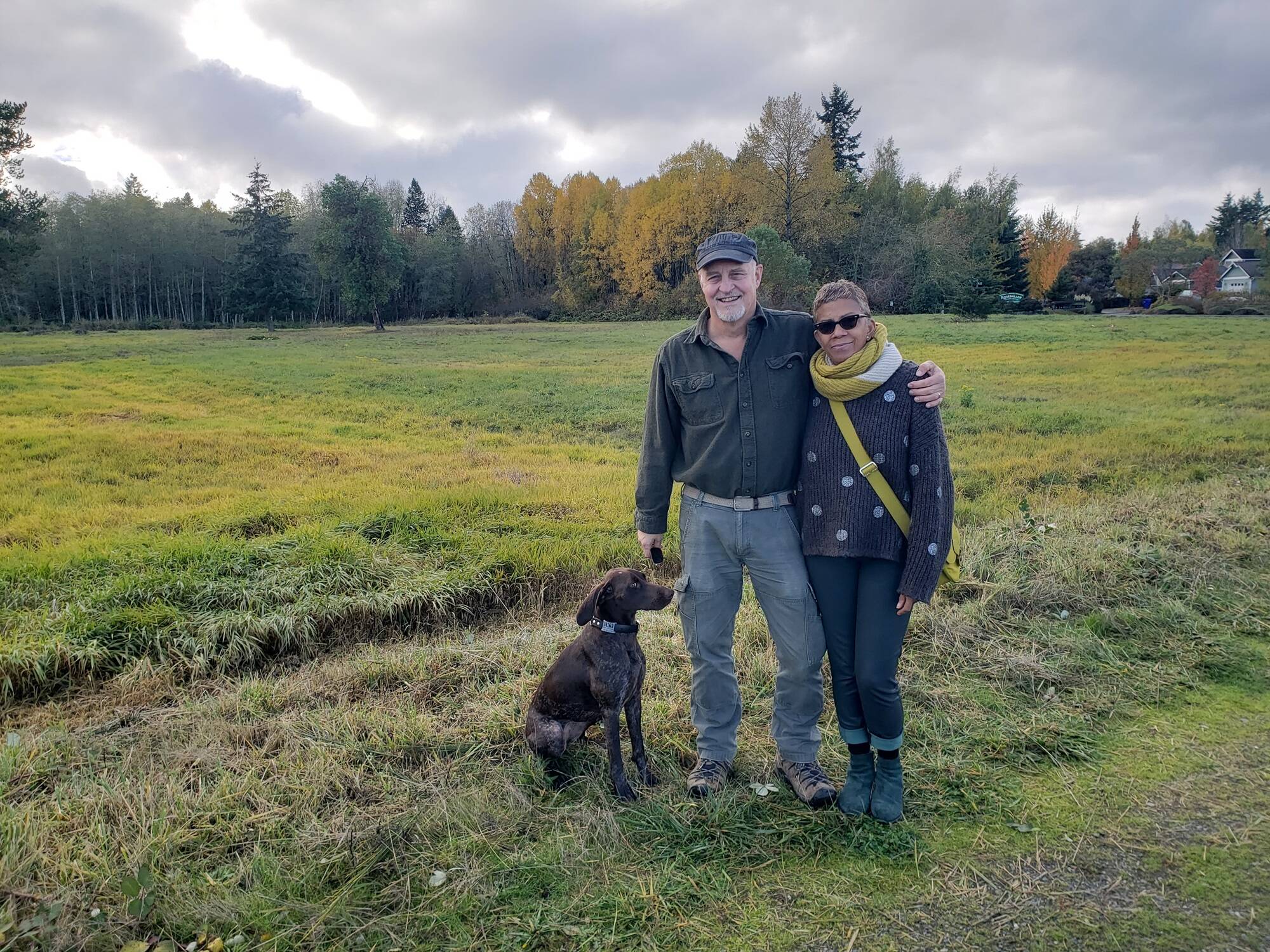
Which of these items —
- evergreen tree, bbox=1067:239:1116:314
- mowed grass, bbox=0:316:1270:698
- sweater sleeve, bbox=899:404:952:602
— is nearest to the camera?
sweater sleeve, bbox=899:404:952:602

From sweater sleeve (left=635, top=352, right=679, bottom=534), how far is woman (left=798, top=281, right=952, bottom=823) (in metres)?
0.67

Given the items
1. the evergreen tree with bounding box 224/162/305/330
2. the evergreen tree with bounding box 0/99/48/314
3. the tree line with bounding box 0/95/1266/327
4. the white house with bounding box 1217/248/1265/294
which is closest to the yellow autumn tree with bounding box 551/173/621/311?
the tree line with bounding box 0/95/1266/327

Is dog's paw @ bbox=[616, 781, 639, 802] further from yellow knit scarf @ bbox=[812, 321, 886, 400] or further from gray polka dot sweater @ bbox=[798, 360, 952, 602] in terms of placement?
yellow knit scarf @ bbox=[812, 321, 886, 400]

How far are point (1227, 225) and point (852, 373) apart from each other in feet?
363

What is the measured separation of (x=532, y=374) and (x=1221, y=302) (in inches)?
1762

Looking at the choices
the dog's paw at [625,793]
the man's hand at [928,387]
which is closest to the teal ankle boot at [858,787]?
the dog's paw at [625,793]

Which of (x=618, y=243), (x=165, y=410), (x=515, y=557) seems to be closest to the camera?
(x=515, y=557)

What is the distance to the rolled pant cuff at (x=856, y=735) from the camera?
10.7 feet

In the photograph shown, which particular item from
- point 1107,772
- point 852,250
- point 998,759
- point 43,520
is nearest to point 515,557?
point 998,759

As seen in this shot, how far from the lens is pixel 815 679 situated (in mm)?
3375

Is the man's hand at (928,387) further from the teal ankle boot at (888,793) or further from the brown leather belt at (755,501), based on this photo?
the teal ankle boot at (888,793)

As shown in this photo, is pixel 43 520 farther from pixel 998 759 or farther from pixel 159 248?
pixel 159 248

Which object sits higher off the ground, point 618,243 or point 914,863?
point 618,243

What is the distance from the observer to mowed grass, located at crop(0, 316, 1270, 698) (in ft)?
18.7
